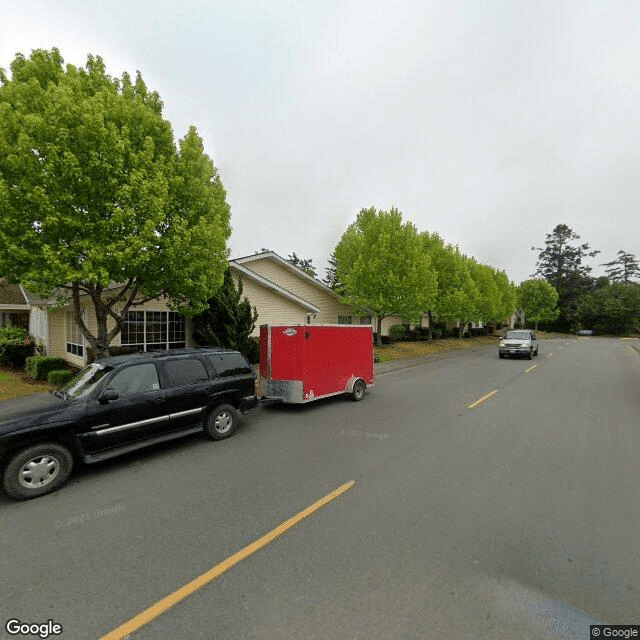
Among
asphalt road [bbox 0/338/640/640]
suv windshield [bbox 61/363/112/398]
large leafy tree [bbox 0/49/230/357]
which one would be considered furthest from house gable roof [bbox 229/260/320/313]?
asphalt road [bbox 0/338/640/640]

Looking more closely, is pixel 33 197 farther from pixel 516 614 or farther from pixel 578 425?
pixel 578 425

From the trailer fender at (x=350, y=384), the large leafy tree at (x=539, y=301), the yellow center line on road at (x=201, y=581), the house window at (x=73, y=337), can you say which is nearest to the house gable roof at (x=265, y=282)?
the house window at (x=73, y=337)

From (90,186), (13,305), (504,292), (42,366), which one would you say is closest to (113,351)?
(42,366)

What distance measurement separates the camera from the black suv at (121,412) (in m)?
4.92

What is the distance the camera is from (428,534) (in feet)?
12.8

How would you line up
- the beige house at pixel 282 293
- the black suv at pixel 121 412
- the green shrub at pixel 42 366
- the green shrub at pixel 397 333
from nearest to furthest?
the black suv at pixel 121 412, the green shrub at pixel 42 366, the beige house at pixel 282 293, the green shrub at pixel 397 333

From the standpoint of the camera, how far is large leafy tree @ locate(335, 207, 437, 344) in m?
22.8

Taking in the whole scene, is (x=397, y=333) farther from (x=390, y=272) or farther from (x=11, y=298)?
(x=11, y=298)

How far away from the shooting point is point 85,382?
6.25 meters

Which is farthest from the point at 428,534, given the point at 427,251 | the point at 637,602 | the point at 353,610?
the point at 427,251

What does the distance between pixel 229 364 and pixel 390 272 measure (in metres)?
16.6

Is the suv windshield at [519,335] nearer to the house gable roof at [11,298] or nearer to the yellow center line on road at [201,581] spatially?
the yellow center line on road at [201,581]

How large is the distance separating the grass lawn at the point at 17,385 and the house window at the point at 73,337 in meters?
1.94

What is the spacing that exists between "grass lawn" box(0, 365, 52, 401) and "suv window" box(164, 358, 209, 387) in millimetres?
7773
